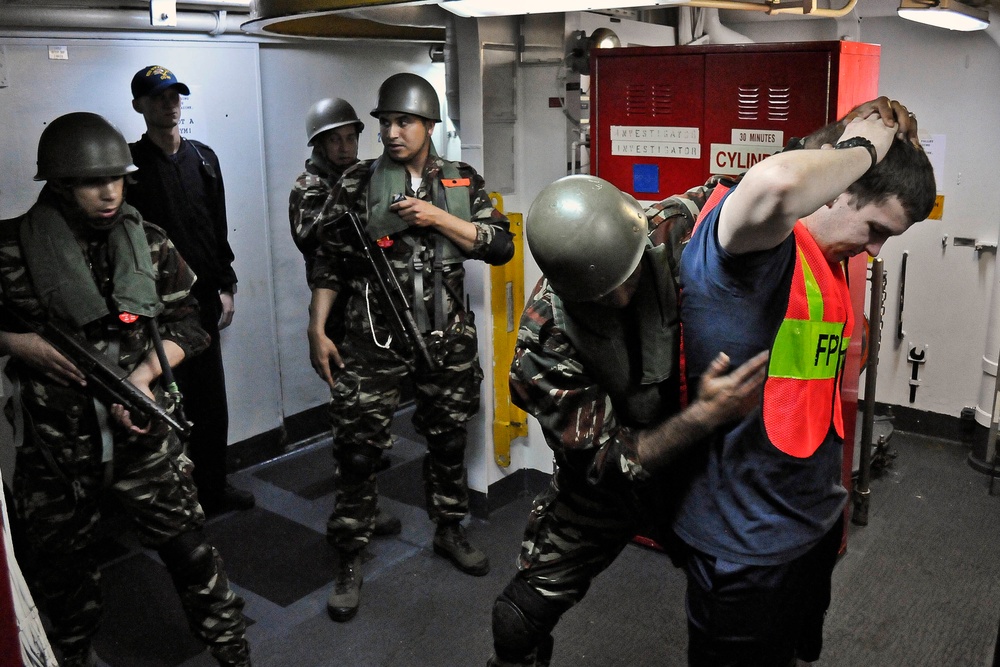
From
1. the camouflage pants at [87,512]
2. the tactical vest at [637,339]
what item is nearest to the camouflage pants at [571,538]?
the tactical vest at [637,339]

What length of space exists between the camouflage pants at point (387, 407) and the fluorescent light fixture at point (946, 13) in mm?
2237

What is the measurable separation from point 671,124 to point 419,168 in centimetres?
107

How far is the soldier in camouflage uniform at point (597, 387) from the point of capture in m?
2.01

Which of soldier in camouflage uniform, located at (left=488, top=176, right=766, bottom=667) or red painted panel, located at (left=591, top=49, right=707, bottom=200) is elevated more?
red painted panel, located at (left=591, top=49, right=707, bottom=200)

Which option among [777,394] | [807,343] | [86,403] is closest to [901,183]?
[807,343]

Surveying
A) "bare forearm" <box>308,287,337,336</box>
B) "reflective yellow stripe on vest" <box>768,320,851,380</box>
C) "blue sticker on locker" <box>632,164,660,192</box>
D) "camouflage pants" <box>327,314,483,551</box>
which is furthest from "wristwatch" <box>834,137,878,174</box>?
"bare forearm" <box>308,287,337,336</box>

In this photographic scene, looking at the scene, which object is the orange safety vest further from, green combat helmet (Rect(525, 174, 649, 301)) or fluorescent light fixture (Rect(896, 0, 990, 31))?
fluorescent light fixture (Rect(896, 0, 990, 31))

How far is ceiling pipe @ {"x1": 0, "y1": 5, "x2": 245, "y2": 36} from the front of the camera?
143 inches

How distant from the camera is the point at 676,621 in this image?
3.43m

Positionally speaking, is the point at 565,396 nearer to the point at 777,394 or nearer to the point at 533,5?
the point at 777,394

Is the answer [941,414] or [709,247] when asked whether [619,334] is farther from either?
[941,414]

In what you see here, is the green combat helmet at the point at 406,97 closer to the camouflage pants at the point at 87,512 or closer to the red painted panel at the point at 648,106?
the red painted panel at the point at 648,106

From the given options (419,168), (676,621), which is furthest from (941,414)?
(419,168)

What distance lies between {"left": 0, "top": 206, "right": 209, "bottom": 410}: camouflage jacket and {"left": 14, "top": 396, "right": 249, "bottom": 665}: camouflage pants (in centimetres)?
18
